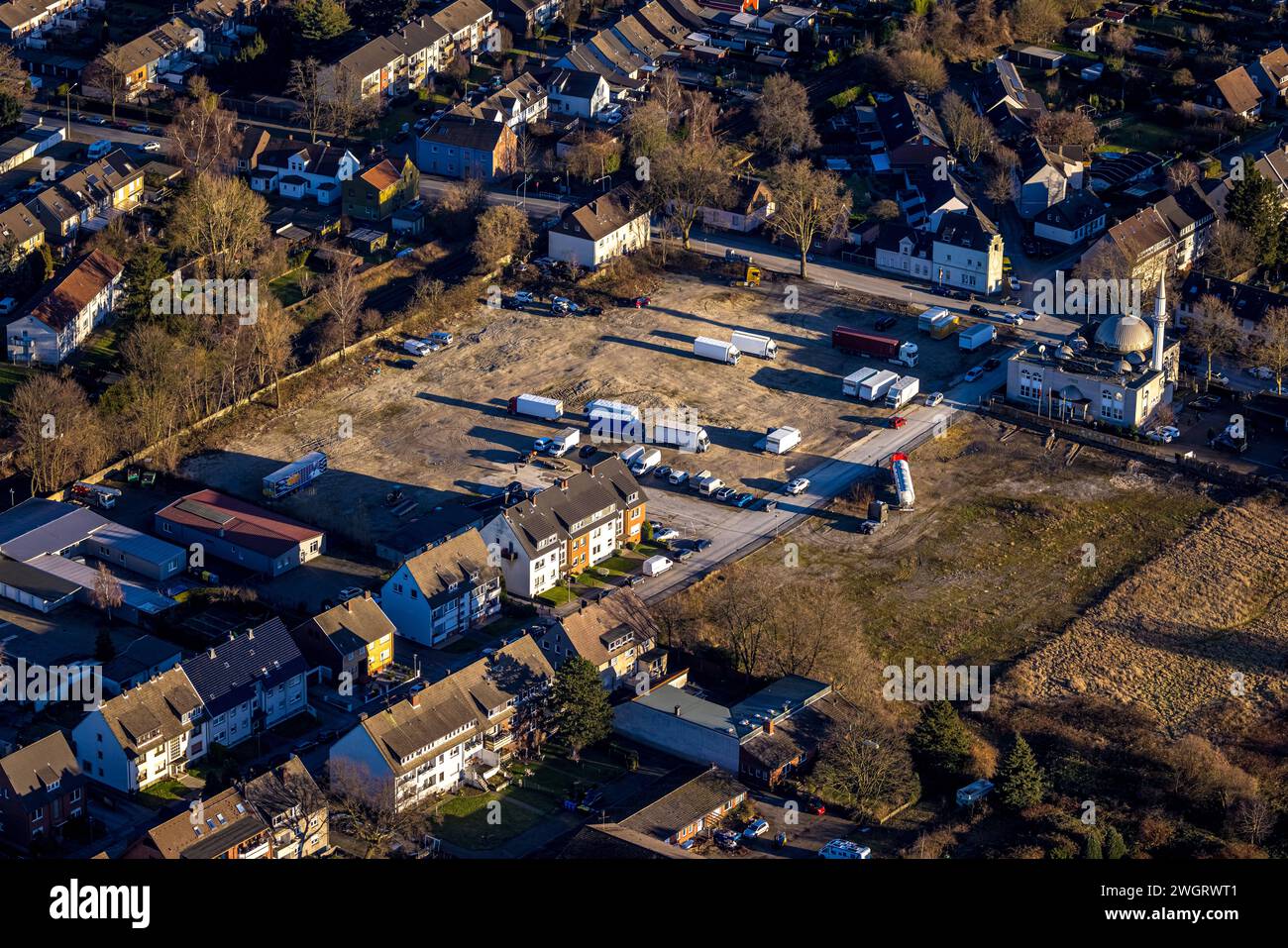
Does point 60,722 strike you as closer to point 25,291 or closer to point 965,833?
point 965,833

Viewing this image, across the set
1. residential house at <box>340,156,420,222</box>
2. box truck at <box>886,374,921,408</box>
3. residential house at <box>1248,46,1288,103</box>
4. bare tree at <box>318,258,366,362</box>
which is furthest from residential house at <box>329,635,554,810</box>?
residential house at <box>1248,46,1288,103</box>

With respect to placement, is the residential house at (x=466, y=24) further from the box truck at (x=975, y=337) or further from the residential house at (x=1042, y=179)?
the box truck at (x=975, y=337)

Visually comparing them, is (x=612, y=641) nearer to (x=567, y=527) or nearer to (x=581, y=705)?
(x=581, y=705)

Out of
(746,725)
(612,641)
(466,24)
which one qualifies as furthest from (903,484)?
(466,24)

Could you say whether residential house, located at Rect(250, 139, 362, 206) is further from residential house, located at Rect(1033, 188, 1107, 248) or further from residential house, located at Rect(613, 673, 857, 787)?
residential house, located at Rect(613, 673, 857, 787)
